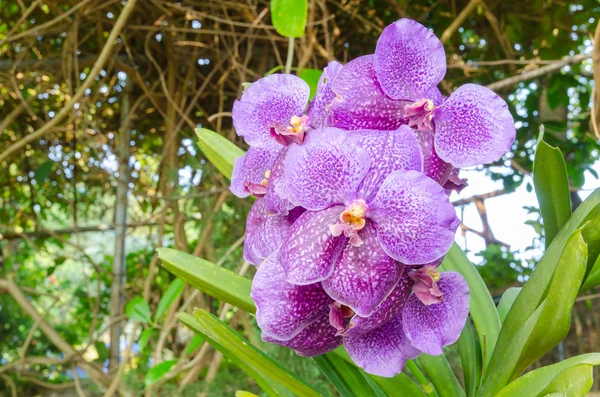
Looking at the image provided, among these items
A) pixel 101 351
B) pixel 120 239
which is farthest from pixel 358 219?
pixel 101 351

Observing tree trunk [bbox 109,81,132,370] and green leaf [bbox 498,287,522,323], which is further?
tree trunk [bbox 109,81,132,370]

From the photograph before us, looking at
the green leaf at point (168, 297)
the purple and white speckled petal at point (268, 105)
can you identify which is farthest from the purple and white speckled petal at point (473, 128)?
the green leaf at point (168, 297)

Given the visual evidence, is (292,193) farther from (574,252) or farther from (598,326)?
(598,326)

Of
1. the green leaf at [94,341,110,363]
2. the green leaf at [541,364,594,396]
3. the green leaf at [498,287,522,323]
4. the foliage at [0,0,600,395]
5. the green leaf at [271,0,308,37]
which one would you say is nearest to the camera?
the green leaf at [541,364,594,396]

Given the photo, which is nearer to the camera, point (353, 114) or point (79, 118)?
point (353, 114)

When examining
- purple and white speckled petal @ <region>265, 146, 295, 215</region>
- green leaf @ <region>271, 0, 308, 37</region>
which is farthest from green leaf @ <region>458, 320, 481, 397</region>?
green leaf @ <region>271, 0, 308, 37</region>

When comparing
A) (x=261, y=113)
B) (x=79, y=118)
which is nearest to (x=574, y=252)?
(x=261, y=113)

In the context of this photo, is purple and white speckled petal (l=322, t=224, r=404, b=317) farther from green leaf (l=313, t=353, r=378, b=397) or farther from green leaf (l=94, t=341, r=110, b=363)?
green leaf (l=94, t=341, r=110, b=363)
